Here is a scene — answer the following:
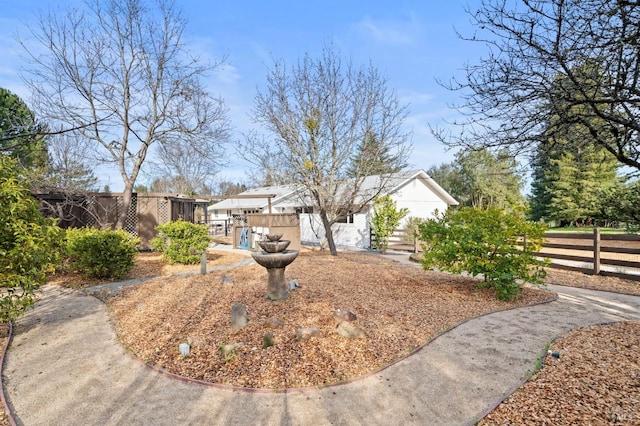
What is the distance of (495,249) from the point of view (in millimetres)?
6148

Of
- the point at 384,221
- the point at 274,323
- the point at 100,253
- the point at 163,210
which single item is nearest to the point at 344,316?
the point at 274,323

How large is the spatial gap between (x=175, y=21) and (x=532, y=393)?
15.7 m

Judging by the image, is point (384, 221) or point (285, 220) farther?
point (285, 220)

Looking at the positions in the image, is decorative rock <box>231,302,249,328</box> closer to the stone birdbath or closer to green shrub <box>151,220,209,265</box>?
the stone birdbath

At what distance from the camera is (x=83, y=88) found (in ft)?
39.9

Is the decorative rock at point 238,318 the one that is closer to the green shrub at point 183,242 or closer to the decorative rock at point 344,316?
the decorative rock at point 344,316

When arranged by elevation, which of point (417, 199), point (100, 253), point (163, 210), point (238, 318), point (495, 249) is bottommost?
point (238, 318)

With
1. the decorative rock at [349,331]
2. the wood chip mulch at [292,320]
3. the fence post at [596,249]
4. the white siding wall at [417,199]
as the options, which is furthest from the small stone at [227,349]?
the white siding wall at [417,199]

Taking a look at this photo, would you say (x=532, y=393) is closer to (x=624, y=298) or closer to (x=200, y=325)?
(x=200, y=325)

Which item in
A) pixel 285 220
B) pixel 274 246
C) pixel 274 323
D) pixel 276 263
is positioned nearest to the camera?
pixel 274 323

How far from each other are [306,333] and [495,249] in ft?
13.7

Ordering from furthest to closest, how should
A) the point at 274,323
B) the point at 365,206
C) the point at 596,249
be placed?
1. the point at 365,206
2. the point at 596,249
3. the point at 274,323

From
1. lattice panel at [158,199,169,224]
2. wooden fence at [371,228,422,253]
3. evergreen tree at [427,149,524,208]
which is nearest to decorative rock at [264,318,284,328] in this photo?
wooden fence at [371,228,422,253]

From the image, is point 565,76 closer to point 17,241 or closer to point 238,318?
point 238,318
